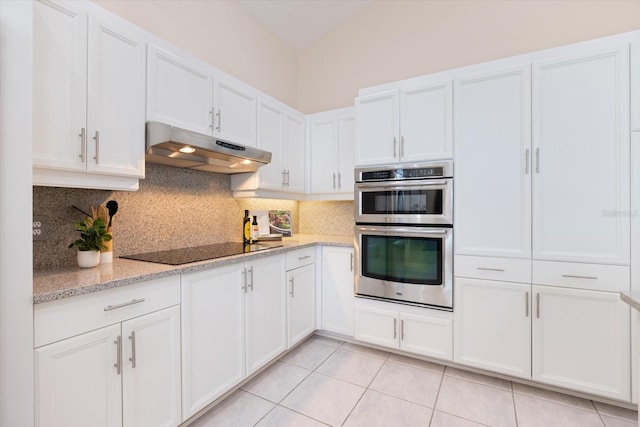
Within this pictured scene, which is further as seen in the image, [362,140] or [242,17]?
[242,17]

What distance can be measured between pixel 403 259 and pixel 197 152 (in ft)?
5.50

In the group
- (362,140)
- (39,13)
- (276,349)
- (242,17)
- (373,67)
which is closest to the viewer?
(39,13)

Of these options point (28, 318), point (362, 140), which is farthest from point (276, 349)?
point (362, 140)

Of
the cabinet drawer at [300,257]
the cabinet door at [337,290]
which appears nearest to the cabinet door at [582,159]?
the cabinet door at [337,290]

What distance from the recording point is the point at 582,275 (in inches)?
71.9

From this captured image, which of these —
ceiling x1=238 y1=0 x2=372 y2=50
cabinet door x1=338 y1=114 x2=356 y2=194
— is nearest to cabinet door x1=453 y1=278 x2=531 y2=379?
cabinet door x1=338 y1=114 x2=356 y2=194

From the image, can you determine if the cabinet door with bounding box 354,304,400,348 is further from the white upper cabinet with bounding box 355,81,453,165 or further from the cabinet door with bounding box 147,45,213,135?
the cabinet door with bounding box 147,45,213,135

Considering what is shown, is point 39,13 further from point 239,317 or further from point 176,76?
point 239,317

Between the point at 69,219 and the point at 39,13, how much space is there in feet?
3.17

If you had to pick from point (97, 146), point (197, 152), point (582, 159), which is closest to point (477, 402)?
point (582, 159)

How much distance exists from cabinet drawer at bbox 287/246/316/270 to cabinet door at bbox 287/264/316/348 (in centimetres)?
4

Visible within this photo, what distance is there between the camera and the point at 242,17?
9.27 feet

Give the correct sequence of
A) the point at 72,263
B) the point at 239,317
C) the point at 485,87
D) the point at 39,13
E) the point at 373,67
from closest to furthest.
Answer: the point at 39,13 → the point at 72,263 → the point at 239,317 → the point at 485,87 → the point at 373,67

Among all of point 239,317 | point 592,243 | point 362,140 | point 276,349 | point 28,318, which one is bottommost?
point 276,349
